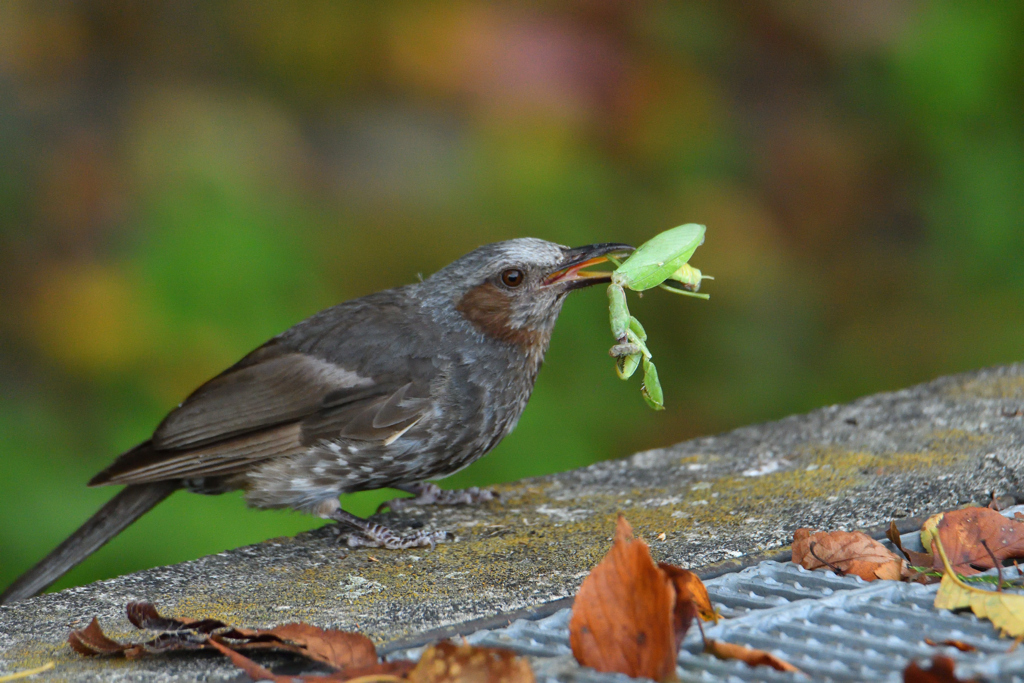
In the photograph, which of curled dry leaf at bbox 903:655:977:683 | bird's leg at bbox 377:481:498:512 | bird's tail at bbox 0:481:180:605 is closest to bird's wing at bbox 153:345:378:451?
bird's tail at bbox 0:481:180:605

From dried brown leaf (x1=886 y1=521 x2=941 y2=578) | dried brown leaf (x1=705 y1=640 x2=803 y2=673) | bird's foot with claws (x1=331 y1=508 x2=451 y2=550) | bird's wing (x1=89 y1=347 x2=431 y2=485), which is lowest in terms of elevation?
dried brown leaf (x1=886 y1=521 x2=941 y2=578)

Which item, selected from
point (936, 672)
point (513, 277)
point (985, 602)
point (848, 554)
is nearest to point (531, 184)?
point (513, 277)

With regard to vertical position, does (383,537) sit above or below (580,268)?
below

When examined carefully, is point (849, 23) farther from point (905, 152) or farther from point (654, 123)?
point (654, 123)

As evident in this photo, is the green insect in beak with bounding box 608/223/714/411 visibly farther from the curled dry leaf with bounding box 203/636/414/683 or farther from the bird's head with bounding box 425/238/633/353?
the curled dry leaf with bounding box 203/636/414/683

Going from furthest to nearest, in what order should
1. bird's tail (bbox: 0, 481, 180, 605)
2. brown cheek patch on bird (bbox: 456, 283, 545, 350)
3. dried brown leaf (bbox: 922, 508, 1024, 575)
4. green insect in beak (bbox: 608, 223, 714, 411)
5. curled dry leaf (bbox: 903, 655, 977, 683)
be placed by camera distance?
1. brown cheek patch on bird (bbox: 456, 283, 545, 350)
2. bird's tail (bbox: 0, 481, 180, 605)
3. green insect in beak (bbox: 608, 223, 714, 411)
4. dried brown leaf (bbox: 922, 508, 1024, 575)
5. curled dry leaf (bbox: 903, 655, 977, 683)

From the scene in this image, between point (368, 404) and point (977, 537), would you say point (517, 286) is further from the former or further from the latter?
point (977, 537)
